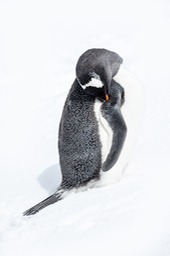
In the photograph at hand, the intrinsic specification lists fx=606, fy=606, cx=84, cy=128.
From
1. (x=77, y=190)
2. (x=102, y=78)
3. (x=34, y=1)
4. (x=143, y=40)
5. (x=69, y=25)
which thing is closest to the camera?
(x=102, y=78)

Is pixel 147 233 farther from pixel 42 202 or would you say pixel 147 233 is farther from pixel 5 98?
pixel 5 98

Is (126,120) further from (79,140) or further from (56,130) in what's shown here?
(56,130)

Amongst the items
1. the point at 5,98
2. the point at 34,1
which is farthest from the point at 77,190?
the point at 34,1

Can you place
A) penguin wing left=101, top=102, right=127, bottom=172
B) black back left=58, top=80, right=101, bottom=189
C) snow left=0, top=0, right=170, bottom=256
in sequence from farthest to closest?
black back left=58, top=80, right=101, bottom=189
penguin wing left=101, top=102, right=127, bottom=172
snow left=0, top=0, right=170, bottom=256

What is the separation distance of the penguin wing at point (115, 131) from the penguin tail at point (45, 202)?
0.32 metres

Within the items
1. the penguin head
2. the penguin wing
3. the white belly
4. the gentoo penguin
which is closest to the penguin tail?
the gentoo penguin

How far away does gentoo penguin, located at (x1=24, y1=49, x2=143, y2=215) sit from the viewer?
317cm

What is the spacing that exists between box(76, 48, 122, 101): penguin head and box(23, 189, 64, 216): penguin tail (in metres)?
0.58

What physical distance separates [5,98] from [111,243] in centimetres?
312

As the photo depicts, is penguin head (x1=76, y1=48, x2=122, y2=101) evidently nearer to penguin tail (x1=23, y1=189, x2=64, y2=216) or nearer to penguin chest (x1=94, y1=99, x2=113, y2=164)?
penguin chest (x1=94, y1=99, x2=113, y2=164)

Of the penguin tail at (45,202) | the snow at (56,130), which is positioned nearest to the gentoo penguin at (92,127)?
the penguin tail at (45,202)

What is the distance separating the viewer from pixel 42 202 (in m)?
3.28

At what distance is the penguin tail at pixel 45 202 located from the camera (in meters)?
3.20

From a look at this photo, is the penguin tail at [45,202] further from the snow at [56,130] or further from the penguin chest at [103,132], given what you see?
the penguin chest at [103,132]
